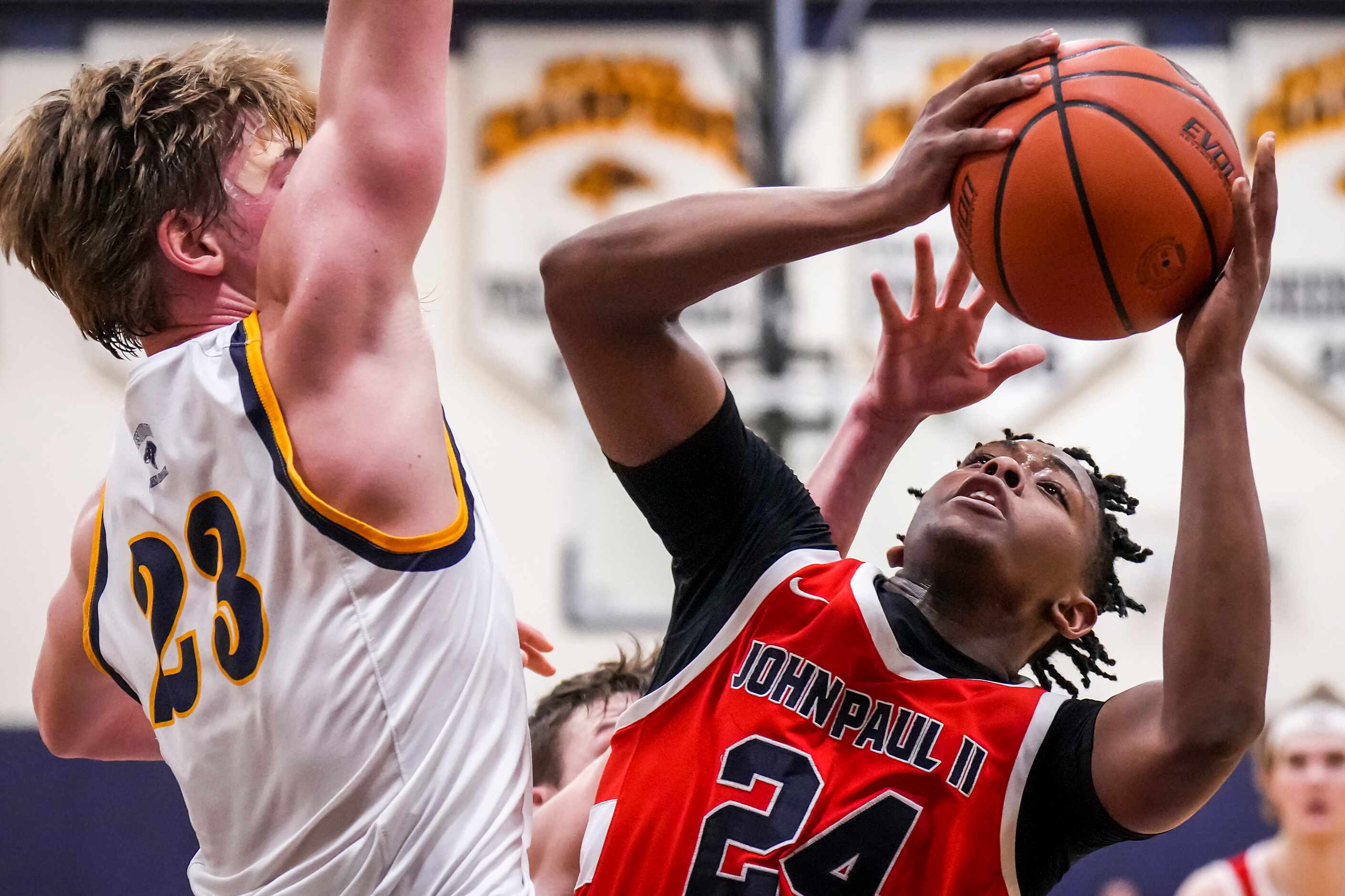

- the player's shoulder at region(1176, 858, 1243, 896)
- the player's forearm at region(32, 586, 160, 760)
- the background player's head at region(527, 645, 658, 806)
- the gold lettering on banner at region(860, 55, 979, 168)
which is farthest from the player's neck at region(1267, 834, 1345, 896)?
the gold lettering on banner at region(860, 55, 979, 168)

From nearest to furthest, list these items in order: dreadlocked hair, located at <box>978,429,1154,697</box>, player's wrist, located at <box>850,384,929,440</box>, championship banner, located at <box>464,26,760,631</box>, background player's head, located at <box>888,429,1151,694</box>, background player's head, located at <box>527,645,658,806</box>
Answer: background player's head, located at <box>888,429,1151,694</box>
dreadlocked hair, located at <box>978,429,1154,697</box>
player's wrist, located at <box>850,384,929,440</box>
background player's head, located at <box>527,645,658,806</box>
championship banner, located at <box>464,26,760,631</box>

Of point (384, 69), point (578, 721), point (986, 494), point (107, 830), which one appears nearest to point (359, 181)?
point (384, 69)

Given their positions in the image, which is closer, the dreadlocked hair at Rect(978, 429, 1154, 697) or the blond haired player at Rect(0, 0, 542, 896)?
the blond haired player at Rect(0, 0, 542, 896)

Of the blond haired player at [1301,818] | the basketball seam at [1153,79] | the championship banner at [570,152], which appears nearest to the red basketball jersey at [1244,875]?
the blond haired player at [1301,818]

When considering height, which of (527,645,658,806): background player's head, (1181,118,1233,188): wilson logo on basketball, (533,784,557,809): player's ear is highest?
(1181,118,1233,188): wilson logo on basketball

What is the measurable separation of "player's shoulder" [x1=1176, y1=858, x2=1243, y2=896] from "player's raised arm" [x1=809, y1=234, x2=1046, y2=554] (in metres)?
2.79

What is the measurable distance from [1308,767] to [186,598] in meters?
4.21

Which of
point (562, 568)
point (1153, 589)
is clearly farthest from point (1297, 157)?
point (562, 568)

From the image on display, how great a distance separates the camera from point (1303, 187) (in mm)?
8578

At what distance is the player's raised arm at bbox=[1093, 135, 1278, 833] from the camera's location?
5.70 feet

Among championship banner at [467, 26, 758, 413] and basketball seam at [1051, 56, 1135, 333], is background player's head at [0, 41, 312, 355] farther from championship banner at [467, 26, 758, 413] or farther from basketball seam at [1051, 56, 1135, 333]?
championship banner at [467, 26, 758, 413]

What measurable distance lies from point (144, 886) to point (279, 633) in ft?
22.6

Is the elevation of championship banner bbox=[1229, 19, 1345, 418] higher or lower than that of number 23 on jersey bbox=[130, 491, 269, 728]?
higher

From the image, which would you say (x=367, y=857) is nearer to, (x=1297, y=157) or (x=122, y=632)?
(x=122, y=632)
